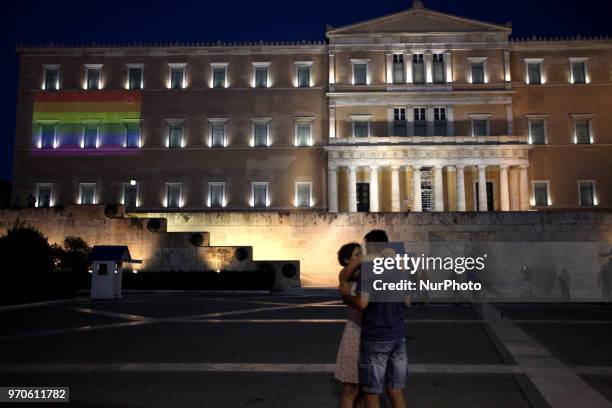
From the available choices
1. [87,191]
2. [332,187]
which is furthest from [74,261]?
[332,187]

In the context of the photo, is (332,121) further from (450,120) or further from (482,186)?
(482,186)

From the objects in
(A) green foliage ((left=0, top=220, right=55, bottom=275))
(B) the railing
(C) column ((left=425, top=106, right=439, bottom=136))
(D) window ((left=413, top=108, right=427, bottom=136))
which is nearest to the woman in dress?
(A) green foliage ((left=0, top=220, right=55, bottom=275))

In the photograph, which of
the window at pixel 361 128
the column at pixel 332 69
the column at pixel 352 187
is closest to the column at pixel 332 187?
the column at pixel 352 187

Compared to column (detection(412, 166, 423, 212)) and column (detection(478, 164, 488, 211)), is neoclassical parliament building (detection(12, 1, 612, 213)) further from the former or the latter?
column (detection(478, 164, 488, 211))

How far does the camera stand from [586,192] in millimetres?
46719

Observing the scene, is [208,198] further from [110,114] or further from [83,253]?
[83,253]

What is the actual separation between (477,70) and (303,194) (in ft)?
59.0

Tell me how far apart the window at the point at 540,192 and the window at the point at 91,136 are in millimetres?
36527

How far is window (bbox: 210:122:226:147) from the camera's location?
160ft

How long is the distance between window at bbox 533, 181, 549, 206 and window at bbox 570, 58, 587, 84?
9.37 m

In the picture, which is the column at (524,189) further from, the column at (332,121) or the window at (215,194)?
the window at (215,194)

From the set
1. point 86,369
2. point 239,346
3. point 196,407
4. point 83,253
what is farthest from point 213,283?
point 196,407

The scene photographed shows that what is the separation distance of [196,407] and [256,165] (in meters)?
41.9

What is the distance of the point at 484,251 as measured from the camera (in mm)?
34469
